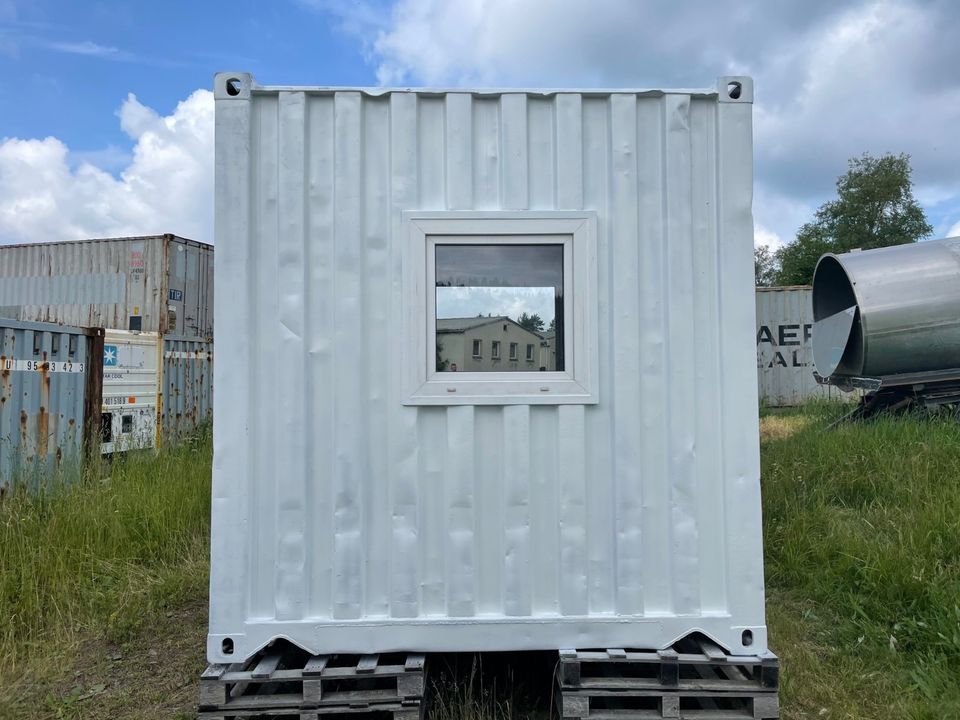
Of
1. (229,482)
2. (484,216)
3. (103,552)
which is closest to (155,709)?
(229,482)

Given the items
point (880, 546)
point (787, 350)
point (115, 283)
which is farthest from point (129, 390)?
point (787, 350)

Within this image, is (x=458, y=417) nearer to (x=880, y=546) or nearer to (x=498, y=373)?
(x=498, y=373)

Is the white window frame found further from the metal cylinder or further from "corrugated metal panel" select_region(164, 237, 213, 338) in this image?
"corrugated metal panel" select_region(164, 237, 213, 338)

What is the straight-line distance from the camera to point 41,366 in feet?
20.1

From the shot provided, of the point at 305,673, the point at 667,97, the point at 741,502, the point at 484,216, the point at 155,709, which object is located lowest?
the point at 155,709

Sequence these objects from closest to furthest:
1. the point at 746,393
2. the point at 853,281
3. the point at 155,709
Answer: the point at 746,393, the point at 155,709, the point at 853,281

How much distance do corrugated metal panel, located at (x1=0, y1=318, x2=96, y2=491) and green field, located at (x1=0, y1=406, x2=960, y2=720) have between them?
0.49 m

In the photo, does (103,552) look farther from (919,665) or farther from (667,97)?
(919,665)

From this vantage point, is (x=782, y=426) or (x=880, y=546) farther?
(x=782, y=426)

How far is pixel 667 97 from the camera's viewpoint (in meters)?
2.74

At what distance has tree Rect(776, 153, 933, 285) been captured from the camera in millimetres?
31688

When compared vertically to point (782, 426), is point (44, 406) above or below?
above

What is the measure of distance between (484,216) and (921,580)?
11.0 feet

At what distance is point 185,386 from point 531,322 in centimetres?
805
